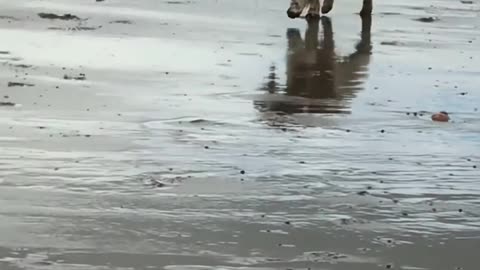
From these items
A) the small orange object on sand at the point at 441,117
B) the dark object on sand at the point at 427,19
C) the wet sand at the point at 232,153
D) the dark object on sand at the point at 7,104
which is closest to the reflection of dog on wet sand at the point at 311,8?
the dark object on sand at the point at 427,19

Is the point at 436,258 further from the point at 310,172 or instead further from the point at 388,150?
the point at 388,150

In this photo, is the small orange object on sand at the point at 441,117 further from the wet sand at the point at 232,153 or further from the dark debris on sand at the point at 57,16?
the dark debris on sand at the point at 57,16

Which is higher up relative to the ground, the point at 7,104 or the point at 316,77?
the point at 7,104

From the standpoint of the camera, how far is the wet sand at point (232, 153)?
5879 millimetres

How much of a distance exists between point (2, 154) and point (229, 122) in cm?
234

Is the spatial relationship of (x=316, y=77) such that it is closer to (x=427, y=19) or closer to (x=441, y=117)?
(x=441, y=117)

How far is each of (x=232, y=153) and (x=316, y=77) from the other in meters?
4.48

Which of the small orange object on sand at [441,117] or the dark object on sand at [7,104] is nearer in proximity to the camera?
the dark object on sand at [7,104]

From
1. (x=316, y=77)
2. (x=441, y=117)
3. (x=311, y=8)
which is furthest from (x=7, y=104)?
(x=311, y=8)

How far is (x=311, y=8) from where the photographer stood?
20156 millimetres

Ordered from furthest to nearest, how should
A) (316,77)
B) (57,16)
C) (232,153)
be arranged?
(57,16) → (316,77) → (232,153)

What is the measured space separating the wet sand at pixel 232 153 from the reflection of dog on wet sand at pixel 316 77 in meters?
0.04

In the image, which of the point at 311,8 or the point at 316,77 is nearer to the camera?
the point at 316,77

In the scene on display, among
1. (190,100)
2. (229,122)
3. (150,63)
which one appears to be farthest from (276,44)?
(229,122)
